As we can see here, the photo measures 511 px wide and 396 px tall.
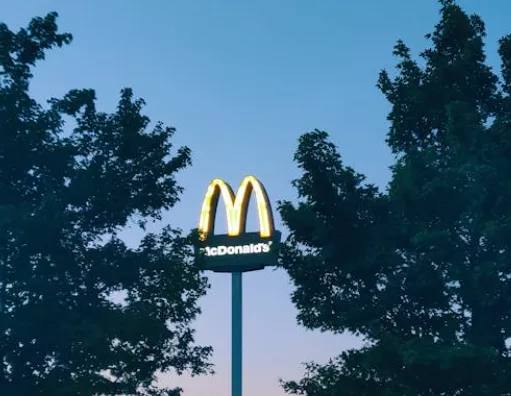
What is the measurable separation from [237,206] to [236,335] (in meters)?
8.74

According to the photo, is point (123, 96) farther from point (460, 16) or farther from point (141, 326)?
point (460, 16)

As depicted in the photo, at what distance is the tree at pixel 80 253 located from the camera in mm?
24703

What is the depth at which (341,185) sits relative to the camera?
2731cm

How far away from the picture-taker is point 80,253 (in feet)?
89.2

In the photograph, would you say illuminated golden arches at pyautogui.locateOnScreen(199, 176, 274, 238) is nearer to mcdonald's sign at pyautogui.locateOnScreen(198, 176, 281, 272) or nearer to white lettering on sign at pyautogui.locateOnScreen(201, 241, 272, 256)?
mcdonald's sign at pyautogui.locateOnScreen(198, 176, 281, 272)

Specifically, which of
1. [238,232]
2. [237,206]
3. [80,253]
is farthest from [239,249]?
[80,253]

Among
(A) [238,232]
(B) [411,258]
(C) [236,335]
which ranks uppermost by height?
(A) [238,232]

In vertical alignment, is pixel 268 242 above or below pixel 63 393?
above

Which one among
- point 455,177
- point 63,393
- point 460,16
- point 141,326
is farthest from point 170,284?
point 460,16

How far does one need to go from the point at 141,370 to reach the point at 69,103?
877cm

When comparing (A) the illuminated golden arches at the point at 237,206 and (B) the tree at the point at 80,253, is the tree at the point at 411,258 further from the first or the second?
(A) the illuminated golden arches at the point at 237,206

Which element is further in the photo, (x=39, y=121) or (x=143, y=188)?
(x=143, y=188)

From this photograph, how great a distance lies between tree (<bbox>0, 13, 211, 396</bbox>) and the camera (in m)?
24.7

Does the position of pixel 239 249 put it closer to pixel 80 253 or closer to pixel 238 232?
pixel 238 232
